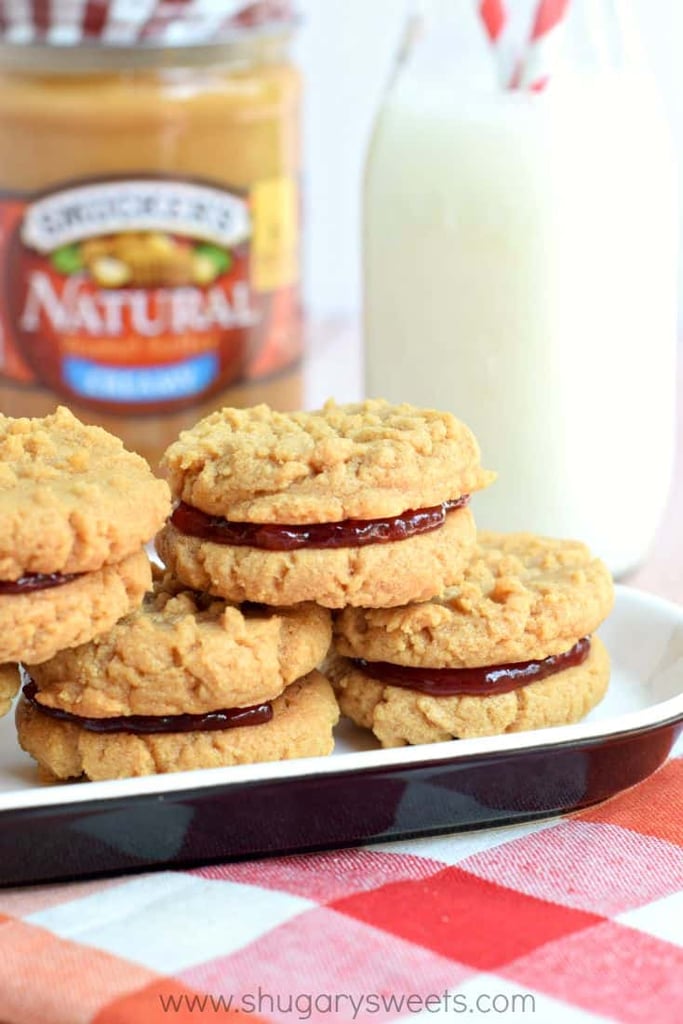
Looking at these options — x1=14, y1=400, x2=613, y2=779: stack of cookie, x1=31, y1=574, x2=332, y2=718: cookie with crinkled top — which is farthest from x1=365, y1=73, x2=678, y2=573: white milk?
x1=31, y1=574, x2=332, y2=718: cookie with crinkled top

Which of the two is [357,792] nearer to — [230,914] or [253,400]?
[230,914]

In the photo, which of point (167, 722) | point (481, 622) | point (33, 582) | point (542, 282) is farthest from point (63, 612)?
point (542, 282)

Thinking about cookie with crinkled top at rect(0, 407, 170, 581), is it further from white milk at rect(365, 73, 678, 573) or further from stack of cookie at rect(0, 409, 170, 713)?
white milk at rect(365, 73, 678, 573)

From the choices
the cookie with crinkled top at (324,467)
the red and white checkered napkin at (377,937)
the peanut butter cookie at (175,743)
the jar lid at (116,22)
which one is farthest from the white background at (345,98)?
the red and white checkered napkin at (377,937)

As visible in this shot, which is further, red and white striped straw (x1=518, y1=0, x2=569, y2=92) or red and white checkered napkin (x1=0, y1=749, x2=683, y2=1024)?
red and white striped straw (x1=518, y1=0, x2=569, y2=92)

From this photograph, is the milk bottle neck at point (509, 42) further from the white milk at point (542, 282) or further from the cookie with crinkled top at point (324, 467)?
the cookie with crinkled top at point (324, 467)

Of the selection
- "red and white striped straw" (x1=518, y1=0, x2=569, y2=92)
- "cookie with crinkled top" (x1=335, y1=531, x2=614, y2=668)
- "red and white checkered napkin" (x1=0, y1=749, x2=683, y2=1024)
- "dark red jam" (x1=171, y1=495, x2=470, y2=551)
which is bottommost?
"red and white checkered napkin" (x1=0, y1=749, x2=683, y2=1024)
